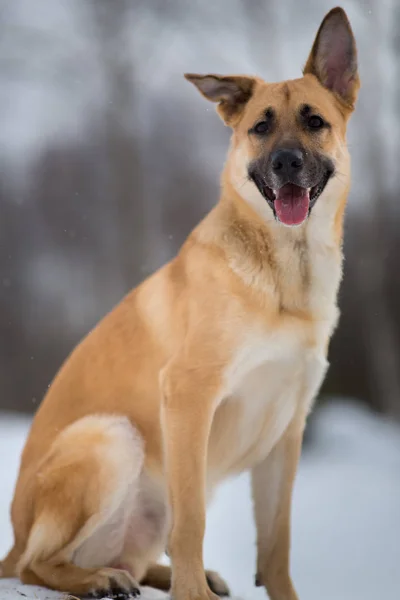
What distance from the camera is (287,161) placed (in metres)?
1.99

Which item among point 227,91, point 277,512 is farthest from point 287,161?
point 277,512

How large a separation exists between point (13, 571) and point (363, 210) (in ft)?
11.8

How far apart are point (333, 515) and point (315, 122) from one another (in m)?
2.53

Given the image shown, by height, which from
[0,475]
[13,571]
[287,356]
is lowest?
[0,475]

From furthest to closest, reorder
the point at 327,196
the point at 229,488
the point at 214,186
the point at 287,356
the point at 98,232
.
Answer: the point at 98,232
the point at 214,186
the point at 229,488
the point at 327,196
the point at 287,356

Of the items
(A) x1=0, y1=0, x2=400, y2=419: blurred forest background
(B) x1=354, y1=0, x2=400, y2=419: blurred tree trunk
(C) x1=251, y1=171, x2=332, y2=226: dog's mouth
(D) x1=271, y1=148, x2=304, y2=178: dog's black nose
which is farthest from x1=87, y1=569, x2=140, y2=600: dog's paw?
(B) x1=354, y1=0, x2=400, y2=419: blurred tree trunk

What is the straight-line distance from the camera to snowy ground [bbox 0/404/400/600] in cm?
316

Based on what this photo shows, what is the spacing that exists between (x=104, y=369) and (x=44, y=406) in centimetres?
26

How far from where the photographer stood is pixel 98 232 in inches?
205

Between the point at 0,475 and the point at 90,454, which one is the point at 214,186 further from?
the point at 90,454

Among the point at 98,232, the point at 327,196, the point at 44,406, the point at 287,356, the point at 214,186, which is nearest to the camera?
the point at 287,356

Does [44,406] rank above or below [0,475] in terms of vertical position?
above

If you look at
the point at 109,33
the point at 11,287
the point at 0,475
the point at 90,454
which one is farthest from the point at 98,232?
the point at 90,454

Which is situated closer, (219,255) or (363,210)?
(219,255)
